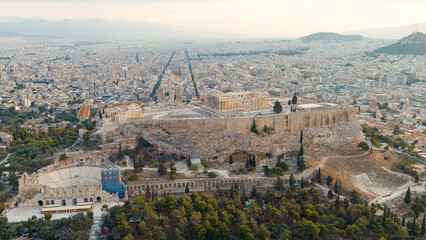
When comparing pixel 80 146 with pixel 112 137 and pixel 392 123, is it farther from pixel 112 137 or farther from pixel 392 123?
pixel 392 123

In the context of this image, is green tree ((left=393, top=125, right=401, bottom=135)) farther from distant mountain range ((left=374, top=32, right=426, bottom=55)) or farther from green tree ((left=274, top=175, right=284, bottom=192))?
distant mountain range ((left=374, top=32, right=426, bottom=55))

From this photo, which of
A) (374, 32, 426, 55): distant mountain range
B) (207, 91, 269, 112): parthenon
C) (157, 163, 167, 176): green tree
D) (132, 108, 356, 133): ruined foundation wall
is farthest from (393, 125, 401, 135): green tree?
(374, 32, 426, 55): distant mountain range

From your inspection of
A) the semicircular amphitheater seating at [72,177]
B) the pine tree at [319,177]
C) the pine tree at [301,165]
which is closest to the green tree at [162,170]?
the semicircular amphitheater seating at [72,177]

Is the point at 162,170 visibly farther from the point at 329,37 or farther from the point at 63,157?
the point at 329,37

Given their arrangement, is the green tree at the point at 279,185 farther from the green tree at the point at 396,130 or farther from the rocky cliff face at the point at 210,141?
the green tree at the point at 396,130

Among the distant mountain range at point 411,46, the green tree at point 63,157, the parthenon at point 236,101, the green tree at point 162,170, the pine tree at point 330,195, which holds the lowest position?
the pine tree at point 330,195
